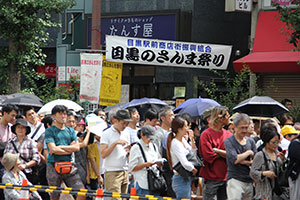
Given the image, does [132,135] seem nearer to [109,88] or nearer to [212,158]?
[212,158]

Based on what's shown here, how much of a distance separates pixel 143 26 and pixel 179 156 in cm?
1446

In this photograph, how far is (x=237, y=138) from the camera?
373 inches

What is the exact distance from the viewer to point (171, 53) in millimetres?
18984

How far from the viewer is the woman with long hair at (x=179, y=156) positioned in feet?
32.6

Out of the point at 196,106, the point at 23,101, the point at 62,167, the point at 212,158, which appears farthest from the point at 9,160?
the point at 196,106

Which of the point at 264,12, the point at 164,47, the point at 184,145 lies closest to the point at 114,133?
the point at 184,145

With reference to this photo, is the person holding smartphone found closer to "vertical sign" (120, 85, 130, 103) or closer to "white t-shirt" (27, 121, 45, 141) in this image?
"white t-shirt" (27, 121, 45, 141)

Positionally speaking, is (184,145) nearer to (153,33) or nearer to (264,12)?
(264,12)

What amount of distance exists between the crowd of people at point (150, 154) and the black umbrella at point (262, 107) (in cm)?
194

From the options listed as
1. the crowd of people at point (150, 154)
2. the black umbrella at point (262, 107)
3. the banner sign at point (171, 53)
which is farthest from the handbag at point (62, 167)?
the banner sign at point (171, 53)

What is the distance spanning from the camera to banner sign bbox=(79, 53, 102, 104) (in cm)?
1447

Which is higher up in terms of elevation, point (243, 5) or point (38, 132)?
point (243, 5)

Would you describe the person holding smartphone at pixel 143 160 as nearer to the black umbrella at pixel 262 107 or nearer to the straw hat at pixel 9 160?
the straw hat at pixel 9 160

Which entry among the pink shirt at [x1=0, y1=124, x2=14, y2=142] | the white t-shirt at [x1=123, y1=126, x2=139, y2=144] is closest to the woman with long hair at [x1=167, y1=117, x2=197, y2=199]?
the white t-shirt at [x1=123, y1=126, x2=139, y2=144]
